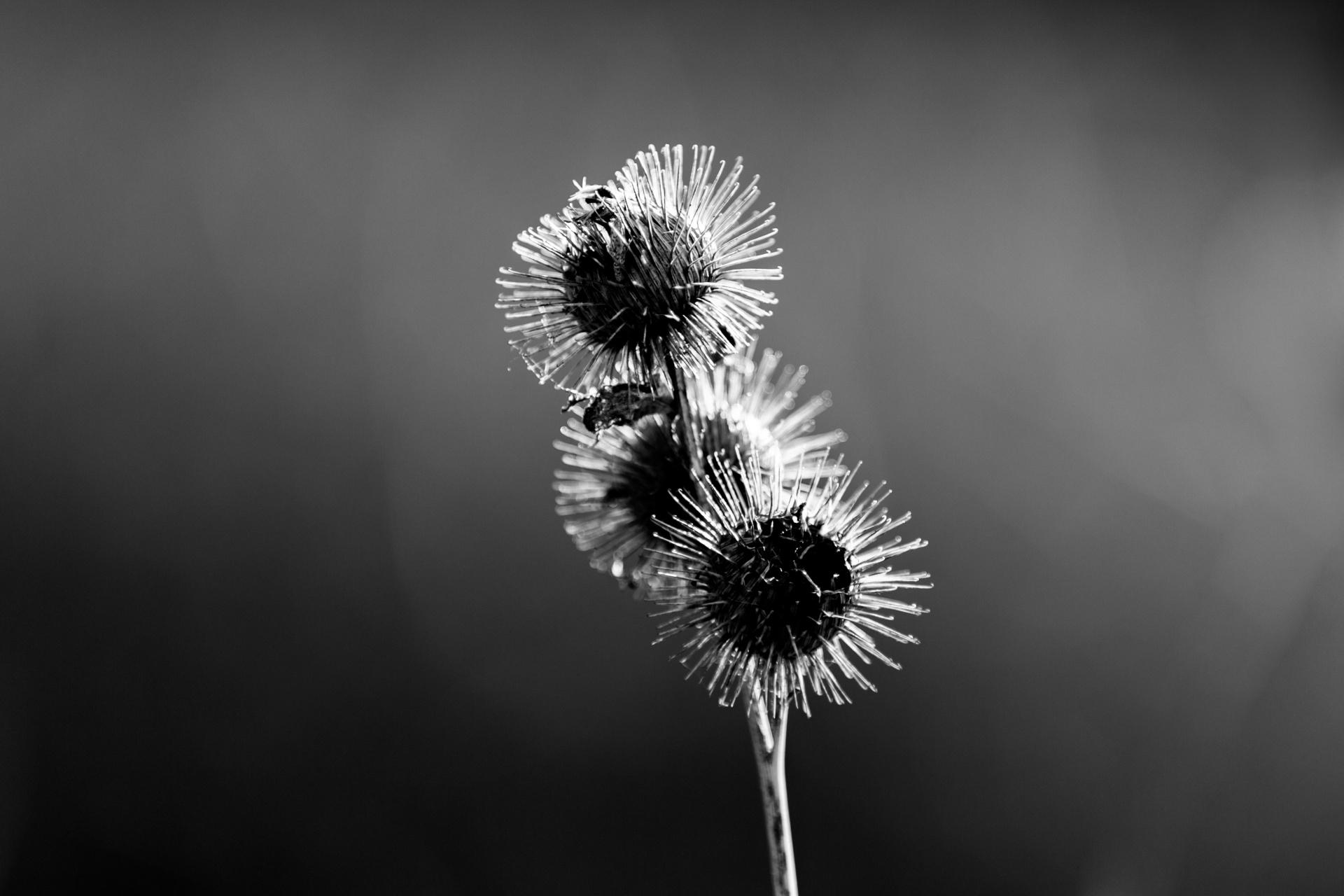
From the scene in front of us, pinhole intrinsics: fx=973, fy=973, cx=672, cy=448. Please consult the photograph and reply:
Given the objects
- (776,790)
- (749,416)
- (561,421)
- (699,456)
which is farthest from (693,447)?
(561,421)

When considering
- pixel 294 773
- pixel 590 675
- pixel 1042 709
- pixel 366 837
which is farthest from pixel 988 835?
pixel 294 773

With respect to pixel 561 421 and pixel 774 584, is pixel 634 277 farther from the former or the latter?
pixel 561 421

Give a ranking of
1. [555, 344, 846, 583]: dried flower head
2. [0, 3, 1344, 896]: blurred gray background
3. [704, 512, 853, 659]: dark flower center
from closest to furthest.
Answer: [704, 512, 853, 659]: dark flower center < [555, 344, 846, 583]: dried flower head < [0, 3, 1344, 896]: blurred gray background

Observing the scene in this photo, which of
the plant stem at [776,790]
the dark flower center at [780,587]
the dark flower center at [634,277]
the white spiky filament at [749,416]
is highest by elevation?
the dark flower center at [634,277]

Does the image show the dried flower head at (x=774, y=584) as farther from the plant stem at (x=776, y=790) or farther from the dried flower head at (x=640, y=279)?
the dried flower head at (x=640, y=279)

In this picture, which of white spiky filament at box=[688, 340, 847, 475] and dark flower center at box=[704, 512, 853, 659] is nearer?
dark flower center at box=[704, 512, 853, 659]

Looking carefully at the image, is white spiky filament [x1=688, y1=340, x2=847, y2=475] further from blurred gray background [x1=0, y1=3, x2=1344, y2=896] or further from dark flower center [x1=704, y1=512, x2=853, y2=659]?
blurred gray background [x1=0, y1=3, x2=1344, y2=896]

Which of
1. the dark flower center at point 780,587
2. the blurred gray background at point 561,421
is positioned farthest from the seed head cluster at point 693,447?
the blurred gray background at point 561,421

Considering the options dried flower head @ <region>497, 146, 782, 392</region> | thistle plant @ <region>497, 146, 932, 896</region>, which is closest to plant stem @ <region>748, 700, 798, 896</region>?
thistle plant @ <region>497, 146, 932, 896</region>
